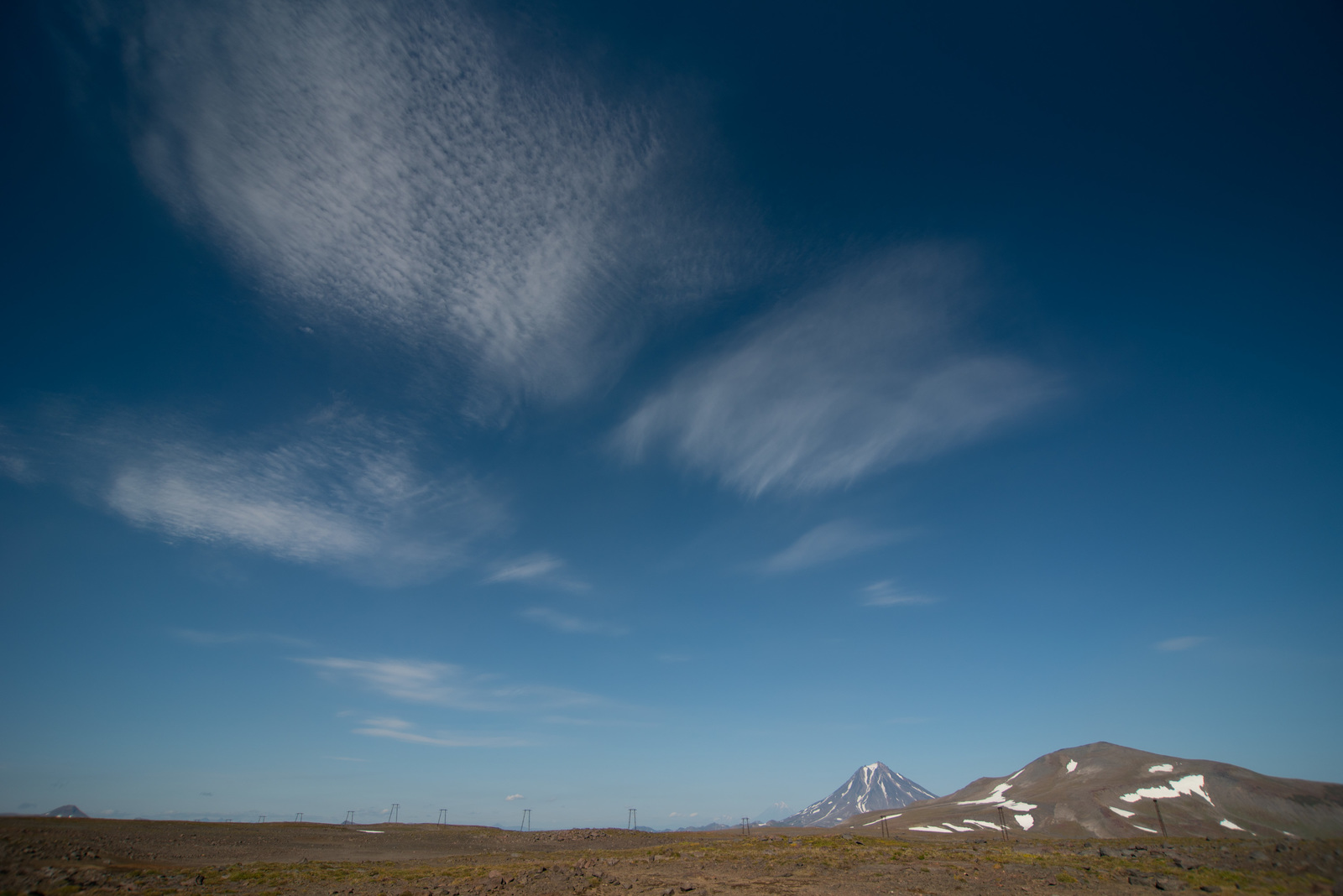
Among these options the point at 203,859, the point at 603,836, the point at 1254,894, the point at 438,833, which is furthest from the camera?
the point at 438,833

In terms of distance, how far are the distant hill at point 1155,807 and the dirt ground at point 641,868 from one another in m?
53.9

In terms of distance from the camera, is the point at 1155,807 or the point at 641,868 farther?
the point at 1155,807

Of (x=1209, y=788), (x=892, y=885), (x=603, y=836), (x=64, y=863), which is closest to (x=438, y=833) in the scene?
(x=603, y=836)

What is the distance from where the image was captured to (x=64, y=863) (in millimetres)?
37156

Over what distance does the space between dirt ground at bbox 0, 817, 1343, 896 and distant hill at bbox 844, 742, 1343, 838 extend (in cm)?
5395

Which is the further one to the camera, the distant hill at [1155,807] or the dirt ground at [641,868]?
the distant hill at [1155,807]

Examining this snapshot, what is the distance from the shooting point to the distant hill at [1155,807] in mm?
101250

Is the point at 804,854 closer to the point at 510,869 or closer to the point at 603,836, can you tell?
the point at 510,869

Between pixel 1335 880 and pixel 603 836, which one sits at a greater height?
pixel 1335 880

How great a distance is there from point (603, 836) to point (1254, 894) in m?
73.4

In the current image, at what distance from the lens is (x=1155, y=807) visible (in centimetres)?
10188

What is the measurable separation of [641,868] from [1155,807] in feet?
383

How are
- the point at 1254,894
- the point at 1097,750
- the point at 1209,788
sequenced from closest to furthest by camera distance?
1. the point at 1254,894
2. the point at 1209,788
3. the point at 1097,750

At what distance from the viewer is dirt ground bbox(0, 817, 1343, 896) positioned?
103 feet
